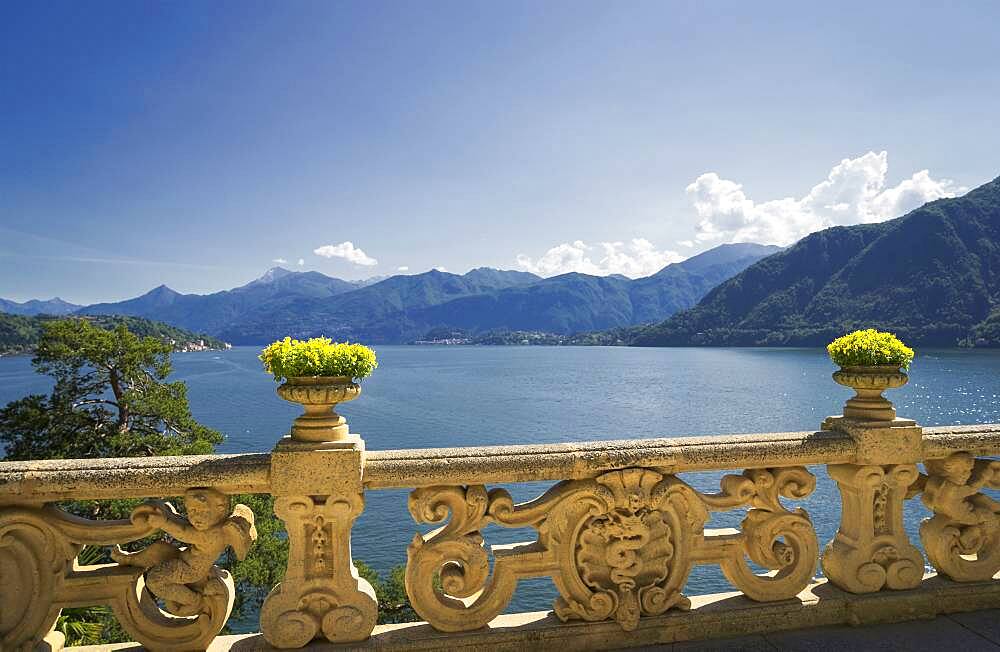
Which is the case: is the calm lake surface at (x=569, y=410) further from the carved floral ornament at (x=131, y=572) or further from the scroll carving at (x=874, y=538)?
the carved floral ornament at (x=131, y=572)

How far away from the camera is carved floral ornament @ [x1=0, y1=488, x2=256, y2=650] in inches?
120

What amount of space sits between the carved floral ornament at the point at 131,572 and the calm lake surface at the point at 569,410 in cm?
1901

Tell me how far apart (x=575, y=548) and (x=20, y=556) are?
3.12 meters

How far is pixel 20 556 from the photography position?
119 inches

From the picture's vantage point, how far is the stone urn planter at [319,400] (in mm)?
3238

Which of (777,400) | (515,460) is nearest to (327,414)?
(515,460)

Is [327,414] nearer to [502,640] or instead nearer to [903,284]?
[502,640]

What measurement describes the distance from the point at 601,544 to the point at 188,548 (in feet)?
8.16

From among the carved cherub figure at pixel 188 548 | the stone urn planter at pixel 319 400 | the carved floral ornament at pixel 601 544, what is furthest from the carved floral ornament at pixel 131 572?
the carved floral ornament at pixel 601 544

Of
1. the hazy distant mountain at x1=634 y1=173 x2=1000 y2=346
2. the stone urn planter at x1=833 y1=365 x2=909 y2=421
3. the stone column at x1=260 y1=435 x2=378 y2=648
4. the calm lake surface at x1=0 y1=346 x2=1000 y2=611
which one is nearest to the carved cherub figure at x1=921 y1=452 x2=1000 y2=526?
the stone urn planter at x1=833 y1=365 x2=909 y2=421

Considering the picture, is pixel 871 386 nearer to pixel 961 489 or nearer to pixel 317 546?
pixel 961 489

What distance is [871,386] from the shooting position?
3840 millimetres

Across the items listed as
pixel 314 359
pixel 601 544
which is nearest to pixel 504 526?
pixel 601 544

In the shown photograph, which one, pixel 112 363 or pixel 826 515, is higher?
pixel 112 363
